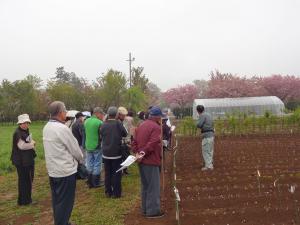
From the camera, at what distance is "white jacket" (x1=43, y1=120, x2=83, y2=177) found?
5.41 m

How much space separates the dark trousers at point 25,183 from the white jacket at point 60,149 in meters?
2.46

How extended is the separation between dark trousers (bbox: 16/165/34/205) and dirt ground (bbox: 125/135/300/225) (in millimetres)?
2123

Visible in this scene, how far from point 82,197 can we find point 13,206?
51.5 inches

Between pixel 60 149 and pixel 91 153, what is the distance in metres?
3.49

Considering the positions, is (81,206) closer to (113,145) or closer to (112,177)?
(112,177)

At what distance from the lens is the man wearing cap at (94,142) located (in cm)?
868

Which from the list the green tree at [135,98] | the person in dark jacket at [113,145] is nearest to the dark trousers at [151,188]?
the person in dark jacket at [113,145]

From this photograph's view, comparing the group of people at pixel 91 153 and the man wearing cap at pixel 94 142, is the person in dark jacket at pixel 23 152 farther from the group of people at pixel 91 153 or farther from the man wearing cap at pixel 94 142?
the man wearing cap at pixel 94 142

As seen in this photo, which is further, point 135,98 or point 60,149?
point 135,98

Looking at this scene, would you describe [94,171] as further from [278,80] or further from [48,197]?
[278,80]

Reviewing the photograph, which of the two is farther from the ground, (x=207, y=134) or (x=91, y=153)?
(x=207, y=134)

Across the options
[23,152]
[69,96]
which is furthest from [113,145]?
[69,96]

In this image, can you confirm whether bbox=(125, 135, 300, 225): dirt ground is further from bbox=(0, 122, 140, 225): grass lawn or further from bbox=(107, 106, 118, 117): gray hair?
bbox=(107, 106, 118, 117): gray hair

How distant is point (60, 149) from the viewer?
5.43m
